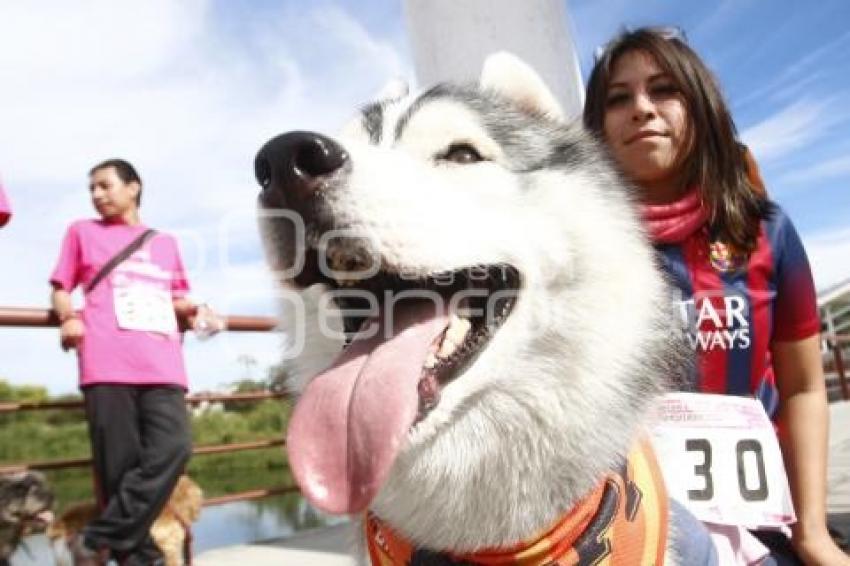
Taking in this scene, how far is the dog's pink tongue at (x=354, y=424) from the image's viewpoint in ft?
4.08

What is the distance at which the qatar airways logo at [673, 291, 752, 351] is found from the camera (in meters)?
1.90

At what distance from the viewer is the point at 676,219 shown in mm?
2014

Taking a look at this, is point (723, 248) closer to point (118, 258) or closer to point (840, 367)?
point (118, 258)

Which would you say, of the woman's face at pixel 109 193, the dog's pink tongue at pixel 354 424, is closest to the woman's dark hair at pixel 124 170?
the woman's face at pixel 109 193

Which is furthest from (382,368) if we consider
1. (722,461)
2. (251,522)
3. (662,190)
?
(251,522)

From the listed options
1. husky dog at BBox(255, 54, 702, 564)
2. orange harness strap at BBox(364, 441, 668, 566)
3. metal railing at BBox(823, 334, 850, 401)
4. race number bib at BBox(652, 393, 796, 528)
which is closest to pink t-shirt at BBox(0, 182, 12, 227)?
husky dog at BBox(255, 54, 702, 564)

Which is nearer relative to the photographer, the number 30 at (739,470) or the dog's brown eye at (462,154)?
the dog's brown eye at (462,154)

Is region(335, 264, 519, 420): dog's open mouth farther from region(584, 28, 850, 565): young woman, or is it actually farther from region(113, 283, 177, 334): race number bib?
region(113, 283, 177, 334): race number bib

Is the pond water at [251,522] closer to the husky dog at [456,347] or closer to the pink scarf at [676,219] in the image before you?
the pink scarf at [676,219]

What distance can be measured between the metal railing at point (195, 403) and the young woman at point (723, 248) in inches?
52.6

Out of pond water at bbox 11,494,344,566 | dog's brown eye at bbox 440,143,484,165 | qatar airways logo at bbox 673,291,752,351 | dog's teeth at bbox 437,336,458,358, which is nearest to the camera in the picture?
dog's teeth at bbox 437,336,458,358

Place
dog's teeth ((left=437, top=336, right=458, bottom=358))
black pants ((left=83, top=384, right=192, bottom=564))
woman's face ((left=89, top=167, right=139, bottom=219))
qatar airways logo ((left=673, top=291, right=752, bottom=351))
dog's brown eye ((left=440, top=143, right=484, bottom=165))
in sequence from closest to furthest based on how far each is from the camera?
1. dog's teeth ((left=437, top=336, right=458, bottom=358))
2. dog's brown eye ((left=440, top=143, right=484, bottom=165))
3. qatar airways logo ((left=673, top=291, right=752, bottom=351))
4. black pants ((left=83, top=384, right=192, bottom=564))
5. woman's face ((left=89, top=167, right=139, bottom=219))

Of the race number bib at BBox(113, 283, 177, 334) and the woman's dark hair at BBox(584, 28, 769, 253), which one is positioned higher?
the woman's dark hair at BBox(584, 28, 769, 253)

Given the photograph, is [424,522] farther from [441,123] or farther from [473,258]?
[441,123]
